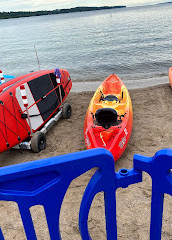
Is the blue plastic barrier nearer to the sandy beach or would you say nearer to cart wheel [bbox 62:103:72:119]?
the sandy beach

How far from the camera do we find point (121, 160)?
5.07 meters

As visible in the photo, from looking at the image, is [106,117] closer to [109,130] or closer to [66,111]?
[109,130]

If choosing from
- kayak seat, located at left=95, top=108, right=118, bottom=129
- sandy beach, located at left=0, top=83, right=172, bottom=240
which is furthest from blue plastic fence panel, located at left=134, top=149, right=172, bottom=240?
kayak seat, located at left=95, top=108, right=118, bottom=129

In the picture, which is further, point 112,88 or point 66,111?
point 112,88

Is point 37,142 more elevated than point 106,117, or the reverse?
point 106,117

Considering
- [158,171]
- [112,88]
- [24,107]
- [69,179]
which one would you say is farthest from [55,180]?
[112,88]

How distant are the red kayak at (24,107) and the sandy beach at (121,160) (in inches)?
24.4

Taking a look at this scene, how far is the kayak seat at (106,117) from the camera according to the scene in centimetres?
489

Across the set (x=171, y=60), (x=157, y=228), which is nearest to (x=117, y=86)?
(x=157, y=228)

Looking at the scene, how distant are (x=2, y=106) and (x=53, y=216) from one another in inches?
154

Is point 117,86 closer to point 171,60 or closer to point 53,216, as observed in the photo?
point 53,216

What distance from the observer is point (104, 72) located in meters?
15.7

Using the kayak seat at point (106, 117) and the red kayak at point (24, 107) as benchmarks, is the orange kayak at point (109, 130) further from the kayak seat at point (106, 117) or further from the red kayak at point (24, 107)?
the red kayak at point (24, 107)

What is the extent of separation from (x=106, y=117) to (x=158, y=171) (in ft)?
11.8
